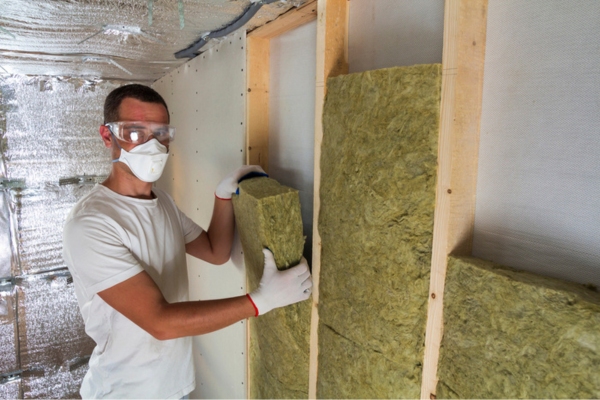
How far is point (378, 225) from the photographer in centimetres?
107

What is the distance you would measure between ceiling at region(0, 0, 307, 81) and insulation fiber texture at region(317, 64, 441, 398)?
553 millimetres

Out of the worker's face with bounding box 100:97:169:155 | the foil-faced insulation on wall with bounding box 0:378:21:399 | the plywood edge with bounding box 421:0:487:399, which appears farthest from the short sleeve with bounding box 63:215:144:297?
the foil-faced insulation on wall with bounding box 0:378:21:399

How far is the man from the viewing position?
4.32ft

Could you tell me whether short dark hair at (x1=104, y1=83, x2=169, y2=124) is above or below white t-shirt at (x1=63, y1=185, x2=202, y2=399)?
above

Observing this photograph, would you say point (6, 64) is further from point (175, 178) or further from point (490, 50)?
point (490, 50)

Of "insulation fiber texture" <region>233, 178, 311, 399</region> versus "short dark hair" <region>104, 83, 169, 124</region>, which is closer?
"insulation fiber texture" <region>233, 178, 311, 399</region>

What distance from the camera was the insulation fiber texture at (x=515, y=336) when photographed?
69 cm

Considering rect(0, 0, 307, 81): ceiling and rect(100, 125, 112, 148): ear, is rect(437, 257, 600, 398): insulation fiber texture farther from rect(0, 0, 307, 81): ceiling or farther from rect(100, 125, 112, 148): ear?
rect(100, 125, 112, 148): ear

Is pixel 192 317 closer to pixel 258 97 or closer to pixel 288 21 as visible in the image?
pixel 258 97

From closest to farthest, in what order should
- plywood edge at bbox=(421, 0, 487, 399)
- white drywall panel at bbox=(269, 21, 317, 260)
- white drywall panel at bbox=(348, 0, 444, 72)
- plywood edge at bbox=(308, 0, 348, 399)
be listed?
plywood edge at bbox=(421, 0, 487, 399), white drywall panel at bbox=(348, 0, 444, 72), plywood edge at bbox=(308, 0, 348, 399), white drywall panel at bbox=(269, 21, 317, 260)

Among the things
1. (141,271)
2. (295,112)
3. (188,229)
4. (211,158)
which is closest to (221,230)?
(188,229)

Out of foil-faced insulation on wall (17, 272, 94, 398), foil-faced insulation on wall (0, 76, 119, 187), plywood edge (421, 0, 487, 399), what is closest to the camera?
plywood edge (421, 0, 487, 399)

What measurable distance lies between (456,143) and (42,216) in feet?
10.9

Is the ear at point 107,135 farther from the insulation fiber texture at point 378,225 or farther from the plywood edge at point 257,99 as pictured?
the insulation fiber texture at point 378,225
